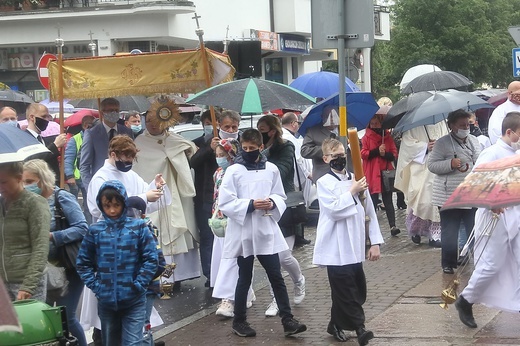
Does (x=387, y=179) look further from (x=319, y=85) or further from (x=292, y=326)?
(x=292, y=326)

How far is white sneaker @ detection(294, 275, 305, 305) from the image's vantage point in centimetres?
949

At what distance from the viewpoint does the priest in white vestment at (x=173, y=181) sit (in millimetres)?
10344

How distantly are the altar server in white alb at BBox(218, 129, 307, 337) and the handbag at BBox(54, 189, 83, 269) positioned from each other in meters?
1.68

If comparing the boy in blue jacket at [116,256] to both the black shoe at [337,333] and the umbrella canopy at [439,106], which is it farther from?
the umbrella canopy at [439,106]

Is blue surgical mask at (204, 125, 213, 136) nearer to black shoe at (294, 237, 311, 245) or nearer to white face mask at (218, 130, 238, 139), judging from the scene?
white face mask at (218, 130, 238, 139)

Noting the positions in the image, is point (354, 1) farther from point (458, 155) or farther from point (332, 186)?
point (458, 155)

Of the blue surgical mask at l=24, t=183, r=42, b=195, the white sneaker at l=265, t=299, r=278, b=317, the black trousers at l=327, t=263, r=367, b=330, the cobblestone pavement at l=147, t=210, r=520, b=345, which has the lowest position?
the cobblestone pavement at l=147, t=210, r=520, b=345

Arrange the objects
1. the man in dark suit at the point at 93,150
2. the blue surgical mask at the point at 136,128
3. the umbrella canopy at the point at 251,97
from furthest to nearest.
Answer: the blue surgical mask at the point at 136,128 < the man in dark suit at the point at 93,150 < the umbrella canopy at the point at 251,97

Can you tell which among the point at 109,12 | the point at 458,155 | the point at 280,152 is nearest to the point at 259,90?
the point at 280,152

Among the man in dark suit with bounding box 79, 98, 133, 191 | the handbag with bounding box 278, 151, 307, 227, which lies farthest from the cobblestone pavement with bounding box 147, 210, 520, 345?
the man in dark suit with bounding box 79, 98, 133, 191

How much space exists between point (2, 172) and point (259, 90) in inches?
136

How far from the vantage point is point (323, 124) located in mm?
11344

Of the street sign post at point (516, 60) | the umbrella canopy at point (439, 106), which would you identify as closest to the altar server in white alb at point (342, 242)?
the umbrella canopy at point (439, 106)

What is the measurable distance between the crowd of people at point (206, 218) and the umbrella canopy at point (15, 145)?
0.62ft
